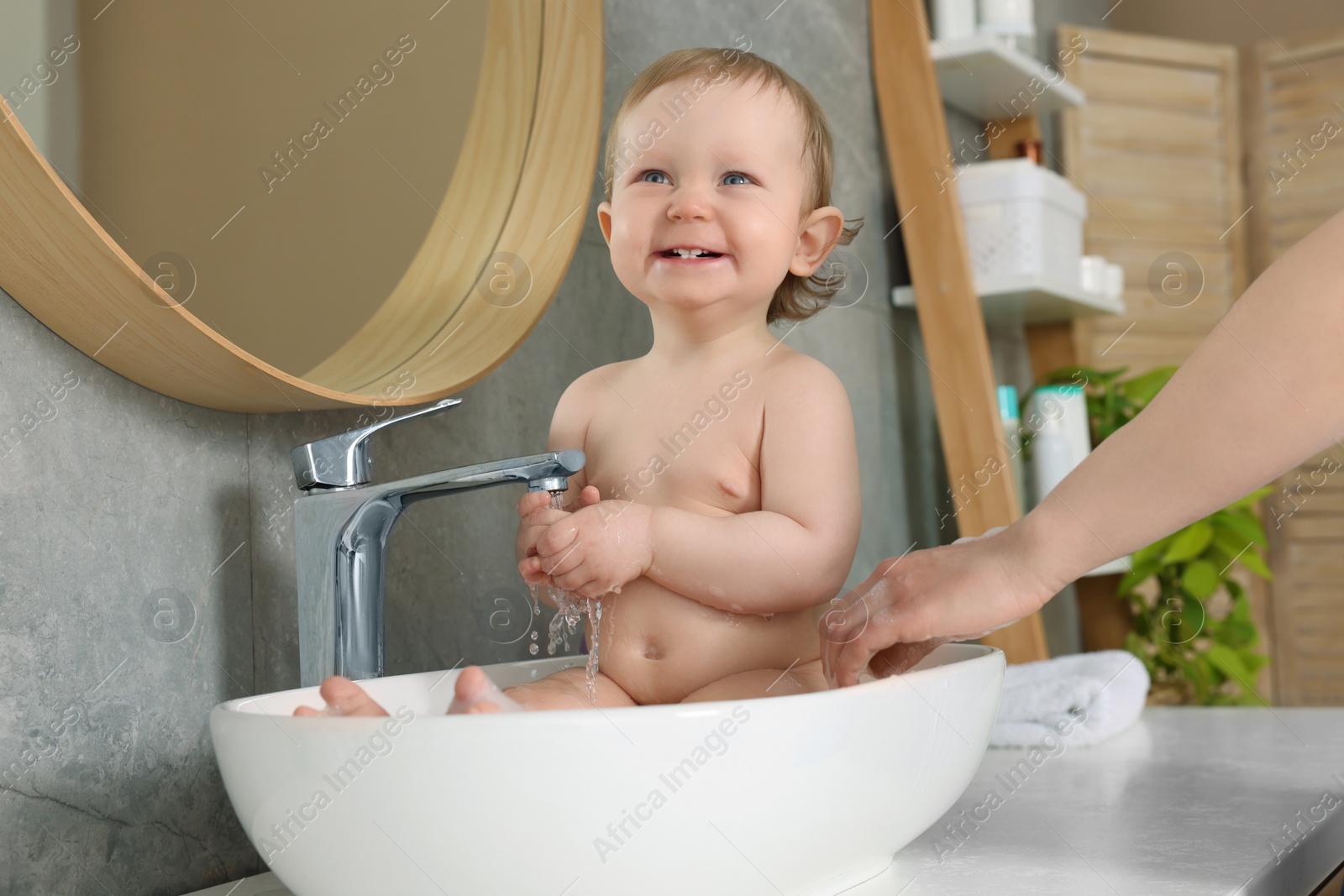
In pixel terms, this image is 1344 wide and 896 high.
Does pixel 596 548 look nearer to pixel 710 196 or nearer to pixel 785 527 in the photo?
pixel 785 527

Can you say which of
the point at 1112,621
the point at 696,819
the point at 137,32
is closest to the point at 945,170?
the point at 1112,621

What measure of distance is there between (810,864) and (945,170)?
46.6 inches

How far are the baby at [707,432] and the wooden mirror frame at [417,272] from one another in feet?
0.37

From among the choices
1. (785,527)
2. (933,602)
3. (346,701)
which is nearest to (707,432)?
(785,527)

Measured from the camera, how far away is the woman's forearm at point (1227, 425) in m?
0.46

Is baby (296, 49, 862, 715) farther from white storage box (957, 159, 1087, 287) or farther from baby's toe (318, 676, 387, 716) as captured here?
white storage box (957, 159, 1087, 287)

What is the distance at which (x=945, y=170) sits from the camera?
149 centimetres

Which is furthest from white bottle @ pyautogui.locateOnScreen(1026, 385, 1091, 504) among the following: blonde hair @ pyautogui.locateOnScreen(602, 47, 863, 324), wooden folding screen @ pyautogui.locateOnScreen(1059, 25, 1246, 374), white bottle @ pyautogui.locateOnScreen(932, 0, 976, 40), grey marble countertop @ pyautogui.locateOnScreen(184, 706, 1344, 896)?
blonde hair @ pyautogui.locateOnScreen(602, 47, 863, 324)

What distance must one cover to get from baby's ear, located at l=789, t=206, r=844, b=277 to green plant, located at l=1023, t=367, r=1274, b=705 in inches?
47.1

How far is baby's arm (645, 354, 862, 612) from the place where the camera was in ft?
2.10

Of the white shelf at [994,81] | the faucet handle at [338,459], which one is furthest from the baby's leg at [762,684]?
the white shelf at [994,81]

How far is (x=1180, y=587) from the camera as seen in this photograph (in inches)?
76.4

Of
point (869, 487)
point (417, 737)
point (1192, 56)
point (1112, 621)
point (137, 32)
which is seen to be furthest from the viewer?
point (1192, 56)

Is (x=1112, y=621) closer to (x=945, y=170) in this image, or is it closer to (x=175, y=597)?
(x=945, y=170)
